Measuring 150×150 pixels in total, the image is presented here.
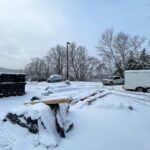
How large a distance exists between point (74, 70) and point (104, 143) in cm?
7455

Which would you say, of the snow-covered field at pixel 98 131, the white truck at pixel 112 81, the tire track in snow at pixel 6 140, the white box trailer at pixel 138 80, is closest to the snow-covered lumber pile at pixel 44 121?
the snow-covered field at pixel 98 131

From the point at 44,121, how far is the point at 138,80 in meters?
22.9

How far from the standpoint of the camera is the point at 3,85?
22156 mm

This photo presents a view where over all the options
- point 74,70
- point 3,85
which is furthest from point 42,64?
point 3,85

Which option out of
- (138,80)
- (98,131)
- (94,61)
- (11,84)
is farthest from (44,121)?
(94,61)

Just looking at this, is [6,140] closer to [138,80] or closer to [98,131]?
[98,131]

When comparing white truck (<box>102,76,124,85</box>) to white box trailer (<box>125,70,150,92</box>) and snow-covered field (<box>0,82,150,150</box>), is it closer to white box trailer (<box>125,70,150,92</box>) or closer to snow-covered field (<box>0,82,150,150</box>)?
white box trailer (<box>125,70,150,92</box>)

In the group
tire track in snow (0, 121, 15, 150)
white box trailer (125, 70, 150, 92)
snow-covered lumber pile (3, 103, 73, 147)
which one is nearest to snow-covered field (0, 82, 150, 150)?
tire track in snow (0, 121, 15, 150)

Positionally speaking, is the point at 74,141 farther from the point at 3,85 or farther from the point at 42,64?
the point at 42,64

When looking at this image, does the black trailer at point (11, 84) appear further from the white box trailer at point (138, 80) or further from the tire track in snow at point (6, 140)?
the white box trailer at point (138, 80)

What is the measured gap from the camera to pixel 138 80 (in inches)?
1235

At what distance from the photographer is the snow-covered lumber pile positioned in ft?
31.4

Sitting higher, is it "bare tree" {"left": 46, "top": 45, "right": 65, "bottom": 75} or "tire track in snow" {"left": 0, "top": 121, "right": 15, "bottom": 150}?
"bare tree" {"left": 46, "top": 45, "right": 65, "bottom": 75}

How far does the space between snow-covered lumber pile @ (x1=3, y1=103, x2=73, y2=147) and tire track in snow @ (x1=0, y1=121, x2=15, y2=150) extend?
25.6 inches
